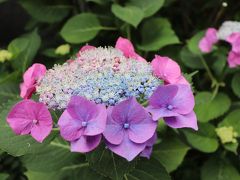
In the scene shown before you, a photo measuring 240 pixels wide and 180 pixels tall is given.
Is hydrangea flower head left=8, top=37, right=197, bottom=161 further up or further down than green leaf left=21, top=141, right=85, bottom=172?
further up

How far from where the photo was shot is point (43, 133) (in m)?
0.91

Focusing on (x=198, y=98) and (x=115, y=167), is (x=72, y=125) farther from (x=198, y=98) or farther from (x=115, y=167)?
(x=198, y=98)

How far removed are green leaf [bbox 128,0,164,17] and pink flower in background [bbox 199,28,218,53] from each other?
0.18 m

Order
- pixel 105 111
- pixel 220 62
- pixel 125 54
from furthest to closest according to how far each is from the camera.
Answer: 1. pixel 220 62
2. pixel 125 54
3. pixel 105 111

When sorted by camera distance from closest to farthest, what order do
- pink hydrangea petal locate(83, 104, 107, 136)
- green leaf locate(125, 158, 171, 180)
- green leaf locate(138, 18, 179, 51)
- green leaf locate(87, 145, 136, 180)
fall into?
pink hydrangea petal locate(83, 104, 107, 136) < green leaf locate(87, 145, 136, 180) < green leaf locate(125, 158, 171, 180) < green leaf locate(138, 18, 179, 51)

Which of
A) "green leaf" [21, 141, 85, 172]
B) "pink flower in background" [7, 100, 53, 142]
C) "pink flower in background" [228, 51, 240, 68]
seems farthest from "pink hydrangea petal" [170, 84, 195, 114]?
"pink flower in background" [228, 51, 240, 68]

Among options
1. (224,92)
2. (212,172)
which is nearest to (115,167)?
(212,172)

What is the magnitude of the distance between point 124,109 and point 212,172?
0.68 m

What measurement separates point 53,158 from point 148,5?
677 mm

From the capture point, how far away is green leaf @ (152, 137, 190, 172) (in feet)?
4.42

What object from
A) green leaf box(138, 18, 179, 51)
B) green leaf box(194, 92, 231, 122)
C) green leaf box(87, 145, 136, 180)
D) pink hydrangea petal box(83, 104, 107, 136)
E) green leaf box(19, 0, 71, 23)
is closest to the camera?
pink hydrangea petal box(83, 104, 107, 136)

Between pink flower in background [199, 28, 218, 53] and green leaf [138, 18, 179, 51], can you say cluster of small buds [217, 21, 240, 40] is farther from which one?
green leaf [138, 18, 179, 51]

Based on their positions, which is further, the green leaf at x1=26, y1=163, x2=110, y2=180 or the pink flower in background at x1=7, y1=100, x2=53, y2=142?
the green leaf at x1=26, y1=163, x2=110, y2=180

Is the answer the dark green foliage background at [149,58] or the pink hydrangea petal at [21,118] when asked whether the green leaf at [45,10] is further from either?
the pink hydrangea petal at [21,118]
